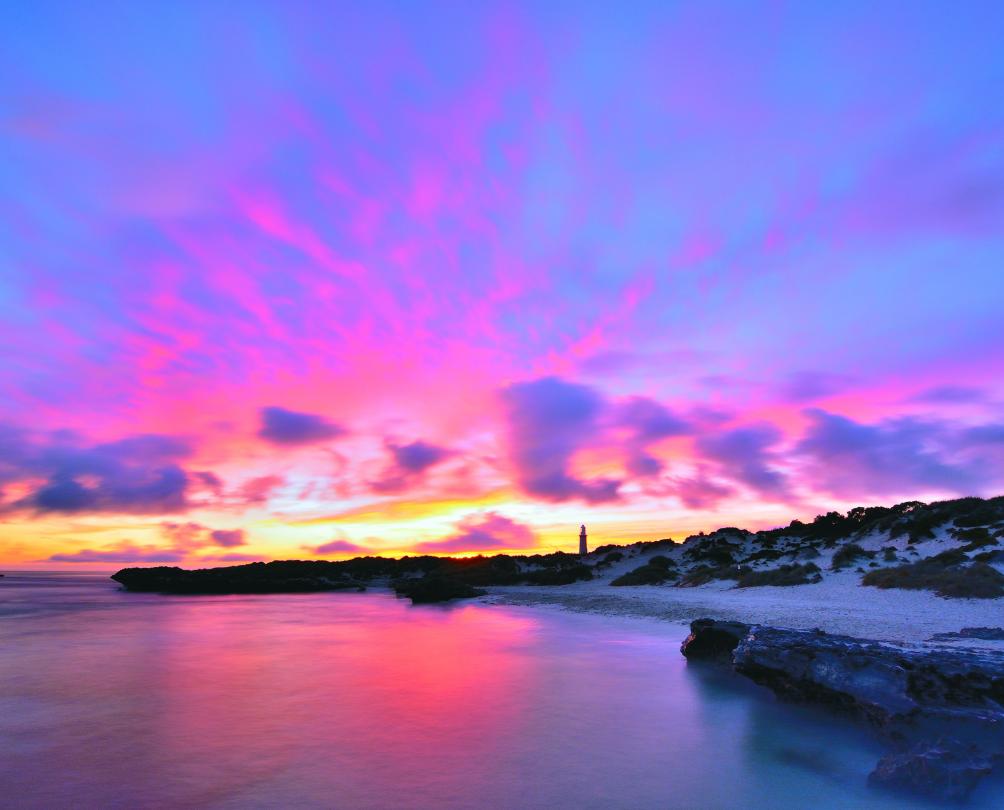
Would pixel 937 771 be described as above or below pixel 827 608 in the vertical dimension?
below

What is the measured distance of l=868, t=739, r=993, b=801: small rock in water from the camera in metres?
6.03

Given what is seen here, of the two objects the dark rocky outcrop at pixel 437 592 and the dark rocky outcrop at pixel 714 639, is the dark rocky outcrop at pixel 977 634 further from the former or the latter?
the dark rocky outcrop at pixel 437 592

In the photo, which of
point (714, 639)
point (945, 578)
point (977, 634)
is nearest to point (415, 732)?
point (714, 639)

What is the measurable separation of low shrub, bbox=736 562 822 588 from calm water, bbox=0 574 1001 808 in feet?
38.2

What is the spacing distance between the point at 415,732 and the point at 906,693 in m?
6.68

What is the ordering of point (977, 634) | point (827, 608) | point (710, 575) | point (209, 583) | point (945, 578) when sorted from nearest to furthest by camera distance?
point (977, 634)
point (827, 608)
point (945, 578)
point (710, 575)
point (209, 583)

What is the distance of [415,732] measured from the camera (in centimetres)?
930

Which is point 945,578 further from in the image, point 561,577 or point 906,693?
point 561,577

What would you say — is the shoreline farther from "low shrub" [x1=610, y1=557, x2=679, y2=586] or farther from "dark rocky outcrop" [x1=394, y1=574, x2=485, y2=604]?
"low shrub" [x1=610, y1=557, x2=679, y2=586]

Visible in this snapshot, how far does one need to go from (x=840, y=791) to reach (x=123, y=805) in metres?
7.44

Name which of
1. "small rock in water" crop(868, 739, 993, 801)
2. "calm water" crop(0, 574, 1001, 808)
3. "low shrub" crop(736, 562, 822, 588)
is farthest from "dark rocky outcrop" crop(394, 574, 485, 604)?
"small rock in water" crop(868, 739, 993, 801)

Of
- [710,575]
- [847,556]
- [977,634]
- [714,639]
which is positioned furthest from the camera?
[710,575]

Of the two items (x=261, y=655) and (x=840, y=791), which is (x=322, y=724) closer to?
(x=840, y=791)

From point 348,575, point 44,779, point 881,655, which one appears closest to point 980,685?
point 881,655
